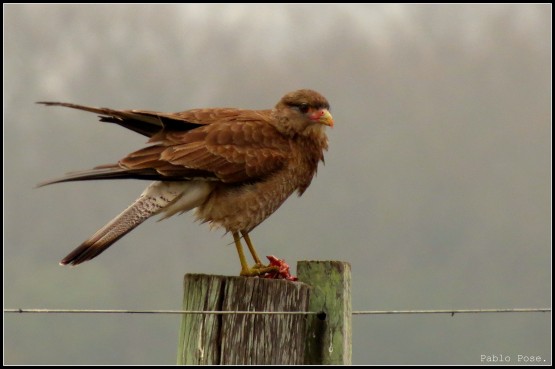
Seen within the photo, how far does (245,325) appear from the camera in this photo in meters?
4.72

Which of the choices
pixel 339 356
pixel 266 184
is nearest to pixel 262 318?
pixel 339 356

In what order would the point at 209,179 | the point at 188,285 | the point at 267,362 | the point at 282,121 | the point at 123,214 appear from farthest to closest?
the point at 282,121
the point at 209,179
the point at 123,214
the point at 188,285
the point at 267,362

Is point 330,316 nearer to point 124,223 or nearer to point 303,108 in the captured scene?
point 124,223

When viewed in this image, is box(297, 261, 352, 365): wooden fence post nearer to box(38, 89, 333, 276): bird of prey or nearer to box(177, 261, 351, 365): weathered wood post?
box(177, 261, 351, 365): weathered wood post

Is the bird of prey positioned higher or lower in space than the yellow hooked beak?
lower

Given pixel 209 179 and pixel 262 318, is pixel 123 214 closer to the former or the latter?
pixel 209 179

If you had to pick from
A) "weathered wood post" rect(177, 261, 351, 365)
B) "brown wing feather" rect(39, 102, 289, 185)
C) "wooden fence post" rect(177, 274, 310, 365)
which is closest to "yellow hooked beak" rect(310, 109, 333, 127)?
"brown wing feather" rect(39, 102, 289, 185)

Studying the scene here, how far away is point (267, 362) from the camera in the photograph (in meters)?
4.67

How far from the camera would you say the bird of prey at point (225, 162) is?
617cm

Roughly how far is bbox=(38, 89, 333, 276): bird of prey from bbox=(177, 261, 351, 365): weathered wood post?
116cm

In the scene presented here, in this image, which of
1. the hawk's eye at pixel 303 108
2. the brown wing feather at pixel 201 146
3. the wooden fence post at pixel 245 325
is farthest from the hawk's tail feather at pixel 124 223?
the hawk's eye at pixel 303 108

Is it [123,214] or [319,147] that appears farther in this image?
[319,147]

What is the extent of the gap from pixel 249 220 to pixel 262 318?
206 centimetres

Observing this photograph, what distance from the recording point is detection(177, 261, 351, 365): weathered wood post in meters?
4.70
